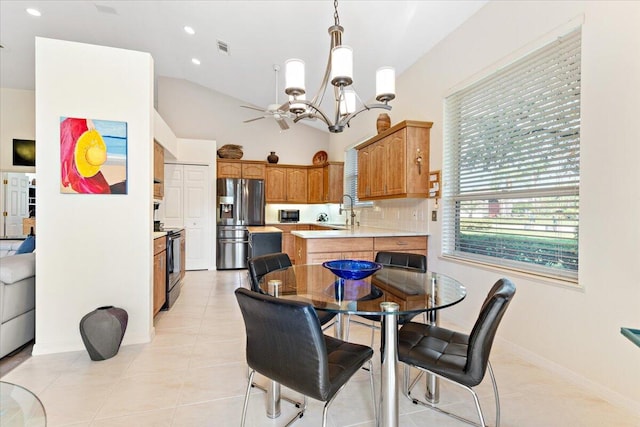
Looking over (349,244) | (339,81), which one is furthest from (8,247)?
(339,81)

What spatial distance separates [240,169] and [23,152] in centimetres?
386

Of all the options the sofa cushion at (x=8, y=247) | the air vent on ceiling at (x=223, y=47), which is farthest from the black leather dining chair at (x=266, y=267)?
the air vent on ceiling at (x=223, y=47)

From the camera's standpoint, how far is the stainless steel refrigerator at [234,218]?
626 centimetres

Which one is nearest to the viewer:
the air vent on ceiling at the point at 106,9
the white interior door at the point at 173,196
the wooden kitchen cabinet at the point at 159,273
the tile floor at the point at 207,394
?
the tile floor at the point at 207,394

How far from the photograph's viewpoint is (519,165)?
104 inches

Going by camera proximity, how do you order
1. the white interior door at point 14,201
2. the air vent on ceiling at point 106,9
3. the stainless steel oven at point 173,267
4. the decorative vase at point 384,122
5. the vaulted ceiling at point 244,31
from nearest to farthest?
1. the vaulted ceiling at point 244,31
2. the stainless steel oven at point 173,267
3. the air vent on ceiling at point 106,9
4. the decorative vase at point 384,122
5. the white interior door at point 14,201

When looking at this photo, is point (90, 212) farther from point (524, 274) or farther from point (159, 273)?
point (524, 274)

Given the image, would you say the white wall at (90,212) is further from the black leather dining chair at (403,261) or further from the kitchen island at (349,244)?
the black leather dining chair at (403,261)

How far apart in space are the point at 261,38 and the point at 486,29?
9.08 ft

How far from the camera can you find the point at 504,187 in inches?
110

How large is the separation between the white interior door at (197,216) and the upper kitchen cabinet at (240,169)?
309mm

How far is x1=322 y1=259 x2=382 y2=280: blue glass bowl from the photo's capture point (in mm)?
1802

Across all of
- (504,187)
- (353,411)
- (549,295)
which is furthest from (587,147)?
(353,411)

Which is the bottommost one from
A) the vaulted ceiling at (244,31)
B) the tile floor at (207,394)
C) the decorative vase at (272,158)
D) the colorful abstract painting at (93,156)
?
the tile floor at (207,394)
